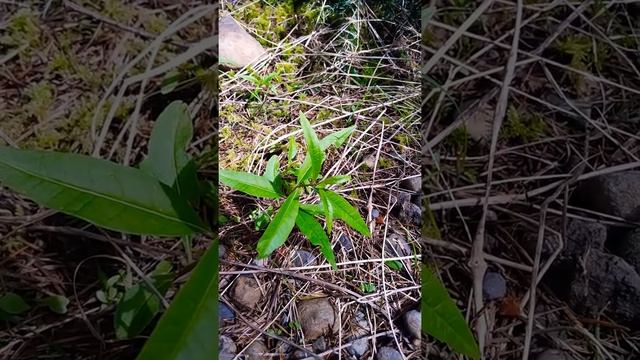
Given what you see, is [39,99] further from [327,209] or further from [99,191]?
[327,209]

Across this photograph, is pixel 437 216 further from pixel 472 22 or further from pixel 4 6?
pixel 4 6

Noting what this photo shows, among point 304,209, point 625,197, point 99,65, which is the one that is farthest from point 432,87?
point 99,65

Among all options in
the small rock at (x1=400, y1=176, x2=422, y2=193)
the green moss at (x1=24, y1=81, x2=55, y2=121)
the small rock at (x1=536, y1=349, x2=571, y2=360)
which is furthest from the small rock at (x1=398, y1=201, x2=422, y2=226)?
the green moss at (x1=24, y1=81, x2=55, y2=121)

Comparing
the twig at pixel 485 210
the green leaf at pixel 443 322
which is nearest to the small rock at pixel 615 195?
the twig at pixel 485 210

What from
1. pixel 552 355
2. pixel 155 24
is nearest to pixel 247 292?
pixel 552 355

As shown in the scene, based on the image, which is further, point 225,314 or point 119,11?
point 119,11

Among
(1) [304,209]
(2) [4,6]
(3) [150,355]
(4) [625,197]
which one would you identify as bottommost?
(4) [625,197]

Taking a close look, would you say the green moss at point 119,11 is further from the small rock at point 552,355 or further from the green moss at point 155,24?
the small rock at point 552,355
